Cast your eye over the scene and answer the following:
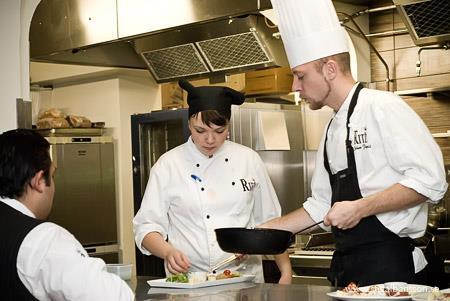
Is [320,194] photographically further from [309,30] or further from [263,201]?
[309,30]

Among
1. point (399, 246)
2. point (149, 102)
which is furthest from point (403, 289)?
point (149, 102)

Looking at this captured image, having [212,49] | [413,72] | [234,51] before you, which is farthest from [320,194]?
[413,72]

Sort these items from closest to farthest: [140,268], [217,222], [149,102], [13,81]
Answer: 1. [217,222]
2. [13,81]
3. [140,268]
4. [149,102]

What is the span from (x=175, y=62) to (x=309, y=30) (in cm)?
228

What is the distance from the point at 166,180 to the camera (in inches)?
143

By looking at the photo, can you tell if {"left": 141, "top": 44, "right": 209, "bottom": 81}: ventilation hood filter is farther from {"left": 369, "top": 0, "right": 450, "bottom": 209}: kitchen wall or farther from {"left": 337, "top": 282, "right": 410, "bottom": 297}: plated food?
{"left": 337, "top": 282, "right": 410, "bottom": 297}: plated food

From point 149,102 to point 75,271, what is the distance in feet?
18.5

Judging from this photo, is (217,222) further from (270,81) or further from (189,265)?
(270,81)

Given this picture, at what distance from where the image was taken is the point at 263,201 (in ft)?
12.1

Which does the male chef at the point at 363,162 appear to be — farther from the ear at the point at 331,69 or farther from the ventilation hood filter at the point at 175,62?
the ventilation hood filter at the point at 175,62

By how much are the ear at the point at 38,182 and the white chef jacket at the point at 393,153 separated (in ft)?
3.91

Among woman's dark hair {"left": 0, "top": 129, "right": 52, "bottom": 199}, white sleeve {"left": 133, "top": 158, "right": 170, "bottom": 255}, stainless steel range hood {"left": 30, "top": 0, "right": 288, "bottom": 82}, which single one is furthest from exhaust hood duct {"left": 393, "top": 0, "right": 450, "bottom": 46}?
woman's dark hair {"left": 0, "top": 129, "right": 52, "bottom": 199}

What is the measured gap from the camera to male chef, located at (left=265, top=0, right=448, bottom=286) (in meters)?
2.73

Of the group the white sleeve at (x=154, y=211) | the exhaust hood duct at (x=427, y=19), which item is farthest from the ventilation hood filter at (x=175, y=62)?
the white sleeve at (x=154, y=211)
